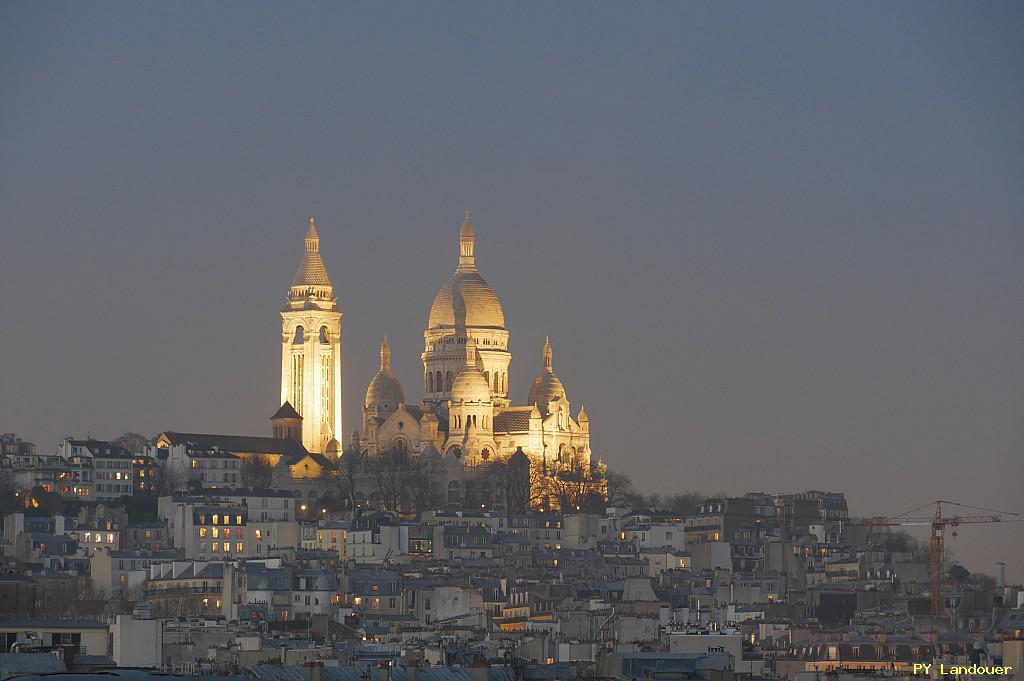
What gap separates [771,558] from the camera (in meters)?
132

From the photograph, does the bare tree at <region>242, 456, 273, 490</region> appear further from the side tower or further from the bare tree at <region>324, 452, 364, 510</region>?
the side tower

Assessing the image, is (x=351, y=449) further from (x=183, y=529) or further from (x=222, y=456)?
(x=183, y=529)

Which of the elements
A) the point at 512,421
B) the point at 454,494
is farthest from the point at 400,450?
the point at 512,421

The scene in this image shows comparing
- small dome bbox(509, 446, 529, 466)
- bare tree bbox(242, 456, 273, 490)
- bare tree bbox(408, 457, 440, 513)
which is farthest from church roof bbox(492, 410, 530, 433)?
bare tree bbox(242, 456, 273, 490)

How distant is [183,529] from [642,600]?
3700cm

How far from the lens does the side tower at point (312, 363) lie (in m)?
180

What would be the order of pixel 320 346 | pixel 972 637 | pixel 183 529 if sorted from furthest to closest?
pixel 320 346, pixel 183 529, pixel 972 637

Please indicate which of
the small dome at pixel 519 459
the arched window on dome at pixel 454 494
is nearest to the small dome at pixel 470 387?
the small dome at pixel 519 459

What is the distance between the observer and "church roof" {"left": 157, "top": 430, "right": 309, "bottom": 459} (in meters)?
165

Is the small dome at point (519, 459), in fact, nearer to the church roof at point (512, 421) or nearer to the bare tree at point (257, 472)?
the church roof at point (512, 421)

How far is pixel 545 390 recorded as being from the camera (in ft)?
A: 585

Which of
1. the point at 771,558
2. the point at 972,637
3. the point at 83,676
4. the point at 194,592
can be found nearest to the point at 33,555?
the point at 194,592

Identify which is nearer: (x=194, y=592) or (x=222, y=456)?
(x=194, y=592)

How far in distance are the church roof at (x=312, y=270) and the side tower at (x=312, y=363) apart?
921 mm
